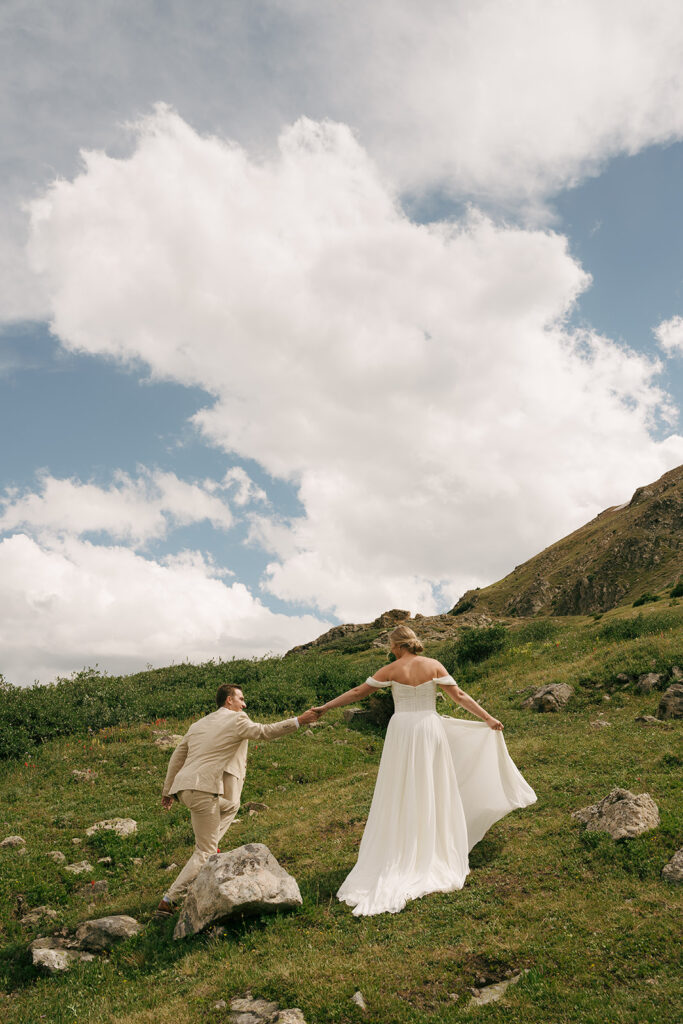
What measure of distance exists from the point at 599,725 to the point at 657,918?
12.1 meters

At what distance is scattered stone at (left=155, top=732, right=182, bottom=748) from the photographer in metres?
21.8

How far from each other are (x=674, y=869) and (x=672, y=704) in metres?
11.1

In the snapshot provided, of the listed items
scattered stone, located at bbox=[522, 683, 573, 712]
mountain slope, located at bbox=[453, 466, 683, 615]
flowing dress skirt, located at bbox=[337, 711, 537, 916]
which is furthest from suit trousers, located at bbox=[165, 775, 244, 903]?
mountain slope, located at bbox=[453, 466, 683, 615]

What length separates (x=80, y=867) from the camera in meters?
12.7

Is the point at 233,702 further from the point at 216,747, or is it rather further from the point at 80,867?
the point at 80,867

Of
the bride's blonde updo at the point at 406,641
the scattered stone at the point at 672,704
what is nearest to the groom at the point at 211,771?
Answer: the bride's blonde updo at the point at 406,641

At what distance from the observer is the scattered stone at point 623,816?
937cm

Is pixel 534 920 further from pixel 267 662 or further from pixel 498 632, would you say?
pixel 267 662

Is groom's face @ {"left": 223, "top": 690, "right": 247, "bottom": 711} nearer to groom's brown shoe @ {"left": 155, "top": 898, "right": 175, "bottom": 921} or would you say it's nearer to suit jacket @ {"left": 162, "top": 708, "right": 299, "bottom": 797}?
suit jacket @ {"left": 162, "top": 708, "right": 299, "bottom": 797}

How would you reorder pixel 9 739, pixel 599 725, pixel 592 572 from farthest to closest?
pixel 592 572, pixel 9 739, pixel 599 725

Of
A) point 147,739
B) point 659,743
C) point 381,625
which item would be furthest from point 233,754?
point 381,625

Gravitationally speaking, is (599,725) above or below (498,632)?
below

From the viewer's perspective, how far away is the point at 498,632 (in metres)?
33.6

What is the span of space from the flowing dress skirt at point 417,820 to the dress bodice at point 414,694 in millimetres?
104
